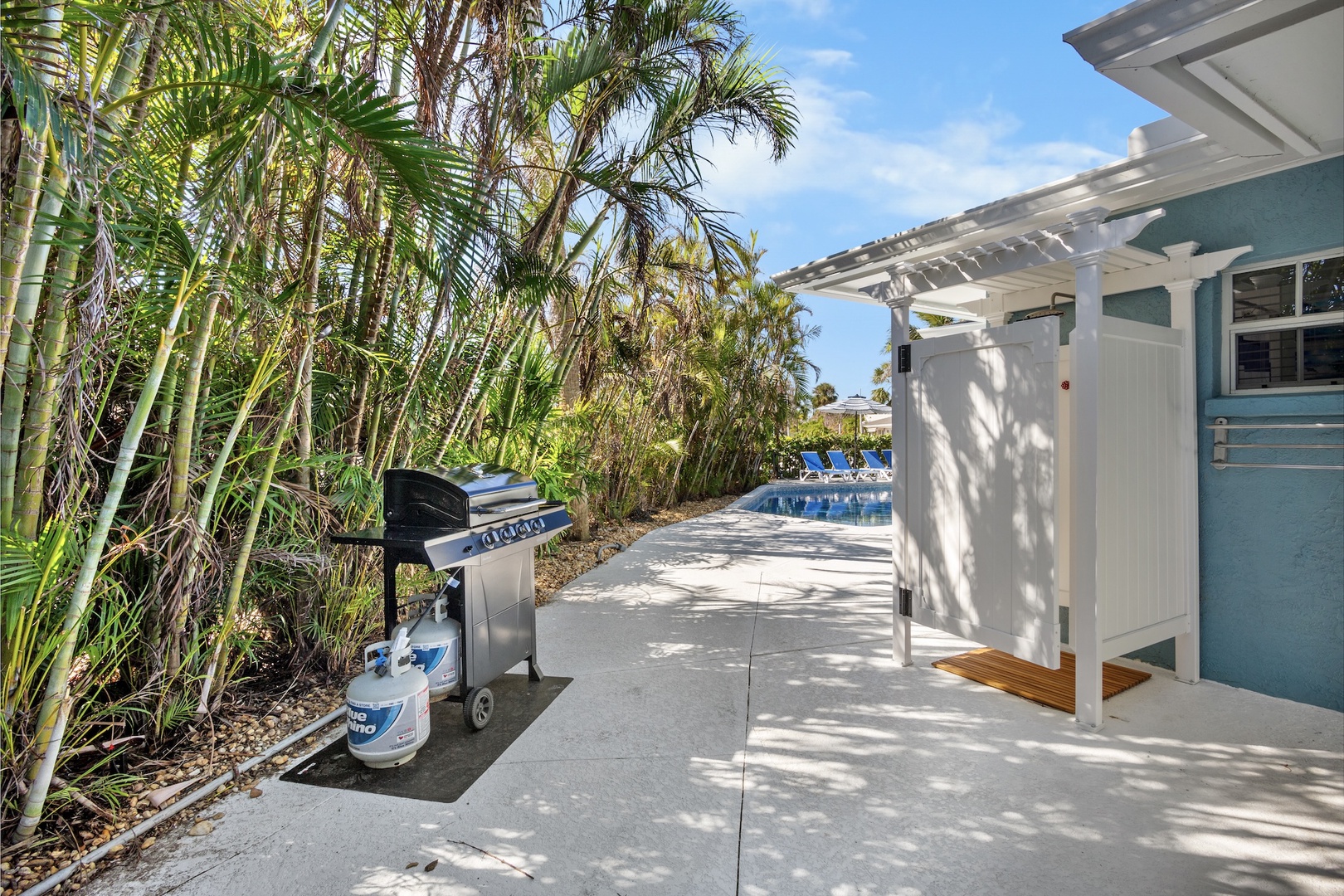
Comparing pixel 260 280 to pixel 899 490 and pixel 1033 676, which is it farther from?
pixel 1033 676

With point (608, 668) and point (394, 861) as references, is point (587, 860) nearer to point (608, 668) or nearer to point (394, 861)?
point (394, 861)

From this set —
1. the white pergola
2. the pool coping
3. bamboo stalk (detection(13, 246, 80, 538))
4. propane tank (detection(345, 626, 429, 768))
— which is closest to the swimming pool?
the pool coping

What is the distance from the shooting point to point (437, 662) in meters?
2.99

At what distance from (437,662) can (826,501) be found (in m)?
12.9

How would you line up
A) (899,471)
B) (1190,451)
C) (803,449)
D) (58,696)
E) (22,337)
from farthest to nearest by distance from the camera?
(803,449) < (899,471) < (1190,451) < (58,696) < (22,337)

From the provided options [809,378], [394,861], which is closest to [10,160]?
[394,861]

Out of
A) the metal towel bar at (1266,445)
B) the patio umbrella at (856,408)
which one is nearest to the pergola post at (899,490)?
the metal towel bar at (1266,445)

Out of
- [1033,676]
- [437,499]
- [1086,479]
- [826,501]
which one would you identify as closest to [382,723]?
[437,499]

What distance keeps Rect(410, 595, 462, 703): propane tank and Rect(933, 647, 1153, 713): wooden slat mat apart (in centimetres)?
282

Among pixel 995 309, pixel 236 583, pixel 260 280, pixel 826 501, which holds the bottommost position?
pixel 826 501

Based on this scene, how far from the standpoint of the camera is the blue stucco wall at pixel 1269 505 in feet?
10.6

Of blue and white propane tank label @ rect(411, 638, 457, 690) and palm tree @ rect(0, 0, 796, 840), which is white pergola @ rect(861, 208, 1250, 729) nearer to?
palm tree @ rect(0, 0, 796, 840)

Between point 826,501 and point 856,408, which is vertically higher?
point 856,408

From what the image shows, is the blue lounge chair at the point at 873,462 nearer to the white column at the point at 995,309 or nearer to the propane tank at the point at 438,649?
the white column at the point at 995,309
